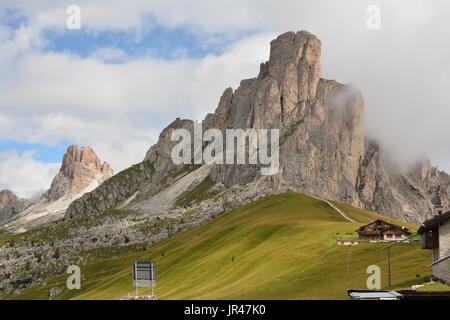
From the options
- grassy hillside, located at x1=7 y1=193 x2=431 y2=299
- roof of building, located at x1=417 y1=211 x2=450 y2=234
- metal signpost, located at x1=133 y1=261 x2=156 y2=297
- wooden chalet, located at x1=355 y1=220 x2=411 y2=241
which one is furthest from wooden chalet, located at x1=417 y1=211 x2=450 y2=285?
metal signpost, located at x1=133 y1=261 x2=156 y2=297

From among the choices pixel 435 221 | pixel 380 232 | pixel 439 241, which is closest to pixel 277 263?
pixel 380 232

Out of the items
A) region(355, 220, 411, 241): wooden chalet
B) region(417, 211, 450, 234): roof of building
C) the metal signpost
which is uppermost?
region(417, 211, 450, 234): roof of building

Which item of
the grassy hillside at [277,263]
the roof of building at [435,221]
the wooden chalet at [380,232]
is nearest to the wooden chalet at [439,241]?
the roof of building at [435,221]

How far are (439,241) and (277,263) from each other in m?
40.0

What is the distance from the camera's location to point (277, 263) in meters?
96.4

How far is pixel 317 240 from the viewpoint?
105438 mm

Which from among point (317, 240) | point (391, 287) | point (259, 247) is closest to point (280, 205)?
point (259, 247)

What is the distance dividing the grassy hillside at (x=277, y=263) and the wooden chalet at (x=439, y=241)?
9.08 ft

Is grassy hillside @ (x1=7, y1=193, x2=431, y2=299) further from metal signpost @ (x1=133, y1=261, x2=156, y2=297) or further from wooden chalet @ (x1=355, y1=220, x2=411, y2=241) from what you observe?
metal signpost @ (x1=133, y1=261, x2=156, y2=297)

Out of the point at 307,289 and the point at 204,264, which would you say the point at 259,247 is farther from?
the point at 307,289

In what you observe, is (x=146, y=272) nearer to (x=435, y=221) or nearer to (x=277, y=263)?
(x=277, y=263)

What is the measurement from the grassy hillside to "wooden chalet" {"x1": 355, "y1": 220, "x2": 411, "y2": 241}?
271 cm

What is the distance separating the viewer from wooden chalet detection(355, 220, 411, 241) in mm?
102750
